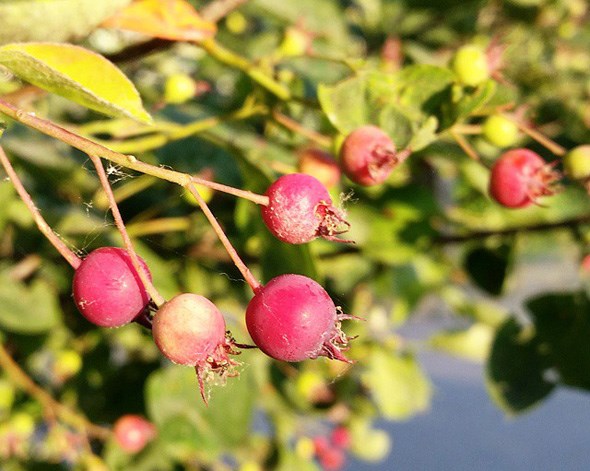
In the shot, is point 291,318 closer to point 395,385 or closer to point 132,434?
point 132,434

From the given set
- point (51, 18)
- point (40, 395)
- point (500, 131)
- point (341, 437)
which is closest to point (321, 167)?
point (500, 131)

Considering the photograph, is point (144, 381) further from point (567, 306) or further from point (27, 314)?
point (567, 306)

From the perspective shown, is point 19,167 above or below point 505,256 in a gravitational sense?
above

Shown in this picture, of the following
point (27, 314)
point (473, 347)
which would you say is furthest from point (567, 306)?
point (27, 314)

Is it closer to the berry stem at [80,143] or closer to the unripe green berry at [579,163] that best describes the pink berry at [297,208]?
the berry stem at [80,143]

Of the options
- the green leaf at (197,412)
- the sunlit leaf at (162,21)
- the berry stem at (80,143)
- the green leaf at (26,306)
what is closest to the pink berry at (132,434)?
the green leaf at (197,412)

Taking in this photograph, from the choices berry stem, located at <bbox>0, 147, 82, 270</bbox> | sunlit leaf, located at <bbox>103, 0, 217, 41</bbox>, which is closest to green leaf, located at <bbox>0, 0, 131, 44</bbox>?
sunlit leaf, located at <bbox>103, 0, 217, 41</bbox>
